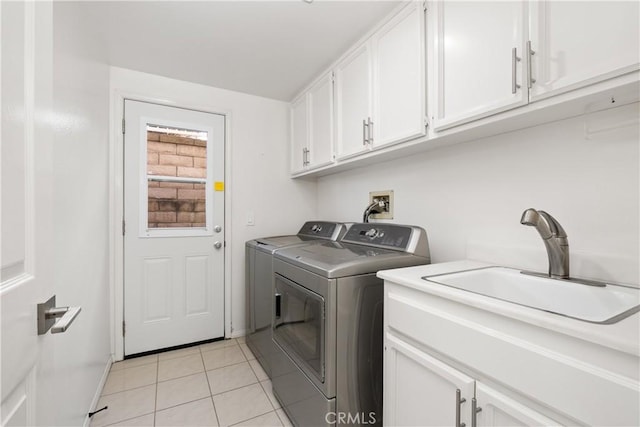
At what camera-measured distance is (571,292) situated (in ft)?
3.45

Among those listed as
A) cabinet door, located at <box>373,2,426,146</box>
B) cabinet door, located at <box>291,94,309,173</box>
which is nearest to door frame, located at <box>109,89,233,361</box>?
cabinet door, located at <box>291,94,309,173</box>

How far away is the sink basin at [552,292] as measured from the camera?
934 millimetres

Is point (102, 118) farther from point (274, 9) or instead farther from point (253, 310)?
point (253, 310)

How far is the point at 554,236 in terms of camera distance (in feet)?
3.53

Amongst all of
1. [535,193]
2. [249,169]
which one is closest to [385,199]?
[535,193]

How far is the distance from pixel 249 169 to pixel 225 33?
1199 mm

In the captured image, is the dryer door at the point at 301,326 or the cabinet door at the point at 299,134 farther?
the cabinet door at the point at 299,134

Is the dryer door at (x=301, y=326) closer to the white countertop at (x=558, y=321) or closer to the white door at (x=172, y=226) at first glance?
the white countertop at (x=558, y=321)

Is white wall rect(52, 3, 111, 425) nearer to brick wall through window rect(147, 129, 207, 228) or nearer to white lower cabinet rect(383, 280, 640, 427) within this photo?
brick wall through window rect(147, 129, 207, 228)

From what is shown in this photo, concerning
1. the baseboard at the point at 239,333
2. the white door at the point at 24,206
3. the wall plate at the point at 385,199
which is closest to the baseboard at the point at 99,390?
the baseboard at the point at 239,333

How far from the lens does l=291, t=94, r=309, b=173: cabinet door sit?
2564 millimetres

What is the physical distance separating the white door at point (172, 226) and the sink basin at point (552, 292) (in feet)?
6.93

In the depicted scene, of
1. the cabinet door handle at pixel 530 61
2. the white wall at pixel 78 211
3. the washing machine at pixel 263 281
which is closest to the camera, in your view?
the cabinet door handle at pixel 530 61

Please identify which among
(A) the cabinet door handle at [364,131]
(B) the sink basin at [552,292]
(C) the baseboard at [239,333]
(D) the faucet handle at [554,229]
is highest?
(A) the cabinet door handle at [364,131]
